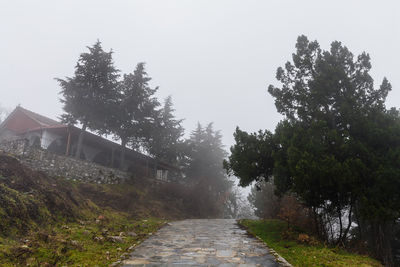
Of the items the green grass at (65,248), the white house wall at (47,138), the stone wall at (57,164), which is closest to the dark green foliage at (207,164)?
the stone wall at (57,164)

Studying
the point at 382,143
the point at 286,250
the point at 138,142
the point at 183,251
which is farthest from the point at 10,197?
the point at 138,142

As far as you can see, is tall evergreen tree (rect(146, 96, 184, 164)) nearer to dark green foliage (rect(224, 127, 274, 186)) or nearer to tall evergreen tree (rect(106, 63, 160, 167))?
tall evergreen tree (rect(106, 63, 160, 167))

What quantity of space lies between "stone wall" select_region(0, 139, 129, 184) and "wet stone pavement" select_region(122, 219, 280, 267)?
9.98 meters

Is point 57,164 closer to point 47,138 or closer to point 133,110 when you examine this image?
point 47,138

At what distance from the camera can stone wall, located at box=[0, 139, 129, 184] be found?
16.0 metres

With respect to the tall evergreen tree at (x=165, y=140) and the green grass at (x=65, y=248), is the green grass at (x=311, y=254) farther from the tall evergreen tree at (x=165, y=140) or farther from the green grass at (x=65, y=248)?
the tall evergreen tree at (x=165, y=140)

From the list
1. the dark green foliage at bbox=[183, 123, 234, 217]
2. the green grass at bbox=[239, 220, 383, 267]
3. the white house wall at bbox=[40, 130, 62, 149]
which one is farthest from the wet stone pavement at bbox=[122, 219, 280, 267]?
the dark green foliage at bbox=[183, 123, 234, 217]

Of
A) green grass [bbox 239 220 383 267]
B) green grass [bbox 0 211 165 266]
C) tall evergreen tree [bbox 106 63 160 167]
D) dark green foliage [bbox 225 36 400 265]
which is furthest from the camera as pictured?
tall evergreen tree [bbox 106 63 160 167]

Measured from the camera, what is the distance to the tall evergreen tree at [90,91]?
2158 cm

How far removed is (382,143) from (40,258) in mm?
11739

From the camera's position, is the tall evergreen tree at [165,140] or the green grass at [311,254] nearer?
the green grass at [311,254]

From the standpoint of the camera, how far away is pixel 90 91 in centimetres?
2173

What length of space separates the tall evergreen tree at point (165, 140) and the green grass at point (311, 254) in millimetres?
16907

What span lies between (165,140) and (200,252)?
21655 millimetres
